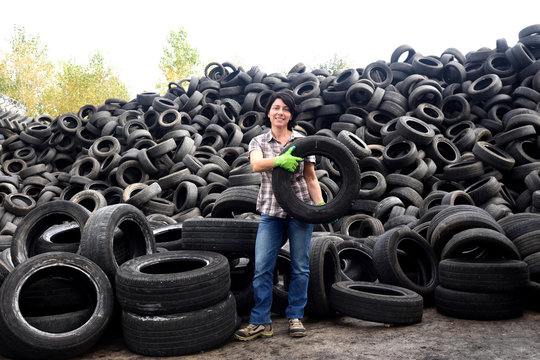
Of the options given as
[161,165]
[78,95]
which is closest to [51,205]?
[161,165]

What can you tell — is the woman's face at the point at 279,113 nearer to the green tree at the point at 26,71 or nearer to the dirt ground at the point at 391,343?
the dirt ground at the point at 391,343

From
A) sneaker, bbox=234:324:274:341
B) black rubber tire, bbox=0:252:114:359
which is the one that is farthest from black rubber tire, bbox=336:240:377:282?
black rubber tire, bbox=0:252:114:359

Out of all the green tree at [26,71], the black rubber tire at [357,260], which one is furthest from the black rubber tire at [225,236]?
the green tree at [26,71]

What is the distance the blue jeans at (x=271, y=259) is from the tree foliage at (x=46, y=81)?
44220 mm

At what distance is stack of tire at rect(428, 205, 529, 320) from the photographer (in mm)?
4234

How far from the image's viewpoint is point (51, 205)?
502 cm

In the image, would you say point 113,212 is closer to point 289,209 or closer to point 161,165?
point 289,209

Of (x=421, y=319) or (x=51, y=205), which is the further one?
(x=51, y=205)

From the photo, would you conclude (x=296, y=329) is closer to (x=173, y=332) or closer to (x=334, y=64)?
(x=173, y=332)

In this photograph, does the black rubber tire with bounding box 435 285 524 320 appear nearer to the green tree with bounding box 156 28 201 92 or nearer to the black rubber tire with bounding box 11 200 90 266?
the black rubber tire with bounding box 11 200 90 266

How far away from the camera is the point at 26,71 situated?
145ft

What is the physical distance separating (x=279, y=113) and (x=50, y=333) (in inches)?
113

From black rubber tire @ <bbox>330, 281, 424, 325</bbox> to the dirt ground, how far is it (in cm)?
10

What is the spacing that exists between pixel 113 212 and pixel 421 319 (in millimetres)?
3585
